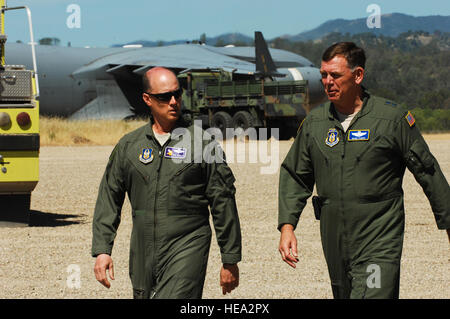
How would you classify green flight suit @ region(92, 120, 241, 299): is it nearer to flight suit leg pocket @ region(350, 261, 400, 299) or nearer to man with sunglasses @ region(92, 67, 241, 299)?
man with sunglasses @ region(92, 67, 241, 299)

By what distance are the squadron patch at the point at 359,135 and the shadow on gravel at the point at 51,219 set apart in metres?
7.70

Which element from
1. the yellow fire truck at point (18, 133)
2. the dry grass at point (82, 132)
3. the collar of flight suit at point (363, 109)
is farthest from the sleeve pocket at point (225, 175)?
the dry grass at point (82, 132)

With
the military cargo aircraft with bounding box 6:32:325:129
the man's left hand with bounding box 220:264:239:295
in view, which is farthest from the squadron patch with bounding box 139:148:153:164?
the military cargo aircraft with bounding box 6:32:325:129

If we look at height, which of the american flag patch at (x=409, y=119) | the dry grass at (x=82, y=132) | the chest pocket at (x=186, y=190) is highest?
the american flag patch at (x=409, y=119)

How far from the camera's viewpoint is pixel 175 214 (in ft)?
14.9

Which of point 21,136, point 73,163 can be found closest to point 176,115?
point 21,136

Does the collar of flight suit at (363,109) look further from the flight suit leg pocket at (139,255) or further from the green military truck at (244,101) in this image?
the green military truck at (244,101)

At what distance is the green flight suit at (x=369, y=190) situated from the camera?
181 inches

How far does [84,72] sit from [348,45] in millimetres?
38352

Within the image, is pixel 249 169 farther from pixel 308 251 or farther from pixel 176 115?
pixel 176 115

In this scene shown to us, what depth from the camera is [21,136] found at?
997 centimetres

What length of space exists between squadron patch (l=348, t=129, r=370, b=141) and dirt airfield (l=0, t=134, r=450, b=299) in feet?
8.99

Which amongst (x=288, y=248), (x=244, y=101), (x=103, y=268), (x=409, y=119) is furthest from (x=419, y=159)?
(x=244, y=101)

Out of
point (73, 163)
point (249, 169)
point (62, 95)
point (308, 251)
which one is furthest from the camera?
point (62, 95)
